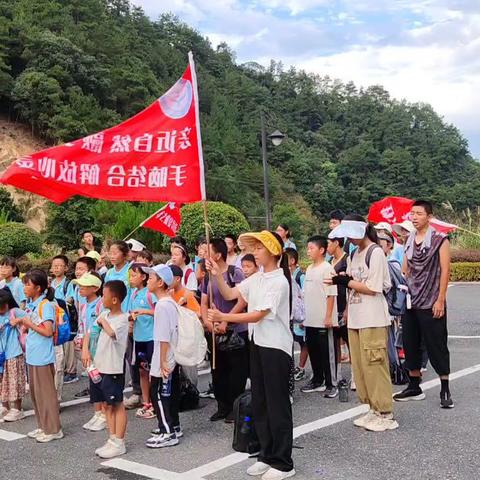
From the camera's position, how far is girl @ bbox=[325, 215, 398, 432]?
16.1 ft

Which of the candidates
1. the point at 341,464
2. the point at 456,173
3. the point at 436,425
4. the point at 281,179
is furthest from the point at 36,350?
the point at 456,173

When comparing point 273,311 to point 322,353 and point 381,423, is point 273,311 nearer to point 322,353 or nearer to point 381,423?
point 381,423

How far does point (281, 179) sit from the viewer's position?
51.2 m

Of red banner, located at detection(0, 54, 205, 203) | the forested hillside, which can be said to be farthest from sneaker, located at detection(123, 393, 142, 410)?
the forested hillside

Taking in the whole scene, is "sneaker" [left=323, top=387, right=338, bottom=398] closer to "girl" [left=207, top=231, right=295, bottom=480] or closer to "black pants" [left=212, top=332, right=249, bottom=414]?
"black pants" [left=212, top=332, right=249, bottom=414]

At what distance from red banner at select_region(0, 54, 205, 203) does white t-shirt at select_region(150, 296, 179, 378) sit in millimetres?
936

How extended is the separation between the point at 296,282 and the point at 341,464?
2.93m

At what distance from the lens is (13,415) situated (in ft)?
18.9

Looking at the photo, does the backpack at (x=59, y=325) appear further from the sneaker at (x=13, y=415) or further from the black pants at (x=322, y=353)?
the black pants at (x=322, y=353)

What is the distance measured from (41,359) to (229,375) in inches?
64.5

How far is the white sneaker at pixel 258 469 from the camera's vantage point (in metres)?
4.10

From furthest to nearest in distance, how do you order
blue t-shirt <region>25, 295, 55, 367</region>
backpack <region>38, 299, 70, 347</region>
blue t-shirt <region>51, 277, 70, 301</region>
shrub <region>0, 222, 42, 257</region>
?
shrub <region>0, 222, 42, 257</region> → blue t-shirt <region>51, 277, 70, 301</region> → backpack <region>38, 299, 70, 347</region> → blue t-shirt <region>25, 295, 55, 367</region>

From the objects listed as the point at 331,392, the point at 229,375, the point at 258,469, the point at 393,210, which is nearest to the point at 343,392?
the point at 331,392

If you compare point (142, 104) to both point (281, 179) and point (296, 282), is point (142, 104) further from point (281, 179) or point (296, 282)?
point (296, 282)
